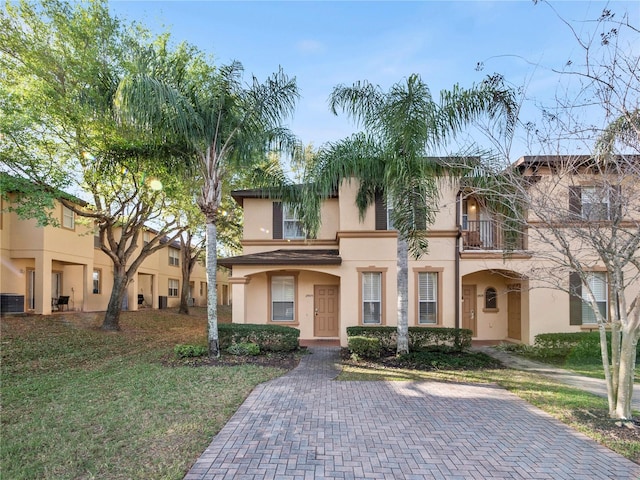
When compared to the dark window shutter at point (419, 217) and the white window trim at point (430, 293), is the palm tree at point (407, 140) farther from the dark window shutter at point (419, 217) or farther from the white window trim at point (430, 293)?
the white window trim at point (430, 293)

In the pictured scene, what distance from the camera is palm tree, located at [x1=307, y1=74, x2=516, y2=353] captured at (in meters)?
9.39

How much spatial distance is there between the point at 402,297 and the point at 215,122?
7.25 m

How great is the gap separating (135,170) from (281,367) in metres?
8.05

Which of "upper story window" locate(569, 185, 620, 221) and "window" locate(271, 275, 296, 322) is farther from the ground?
"upper story window" locate(569, 185, 620, 221)

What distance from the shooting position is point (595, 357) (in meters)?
11.1

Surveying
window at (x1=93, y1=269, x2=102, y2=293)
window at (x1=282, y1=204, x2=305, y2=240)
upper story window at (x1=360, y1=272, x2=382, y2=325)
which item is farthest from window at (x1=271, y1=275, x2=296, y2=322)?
window at (x1=93, y1=269, x2=102, y2=293)

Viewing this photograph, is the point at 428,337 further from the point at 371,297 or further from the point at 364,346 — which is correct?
the point at 371,297

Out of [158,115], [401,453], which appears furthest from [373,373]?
[158,115]

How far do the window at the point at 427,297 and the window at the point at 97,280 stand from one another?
20253mm

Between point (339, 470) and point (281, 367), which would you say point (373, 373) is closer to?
point (281, 367)

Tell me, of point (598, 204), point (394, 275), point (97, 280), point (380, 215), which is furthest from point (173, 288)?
point (598, 204)

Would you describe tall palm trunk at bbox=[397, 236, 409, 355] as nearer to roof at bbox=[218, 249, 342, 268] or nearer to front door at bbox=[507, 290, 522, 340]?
roof at bbox=[218, 249, 342, 268]

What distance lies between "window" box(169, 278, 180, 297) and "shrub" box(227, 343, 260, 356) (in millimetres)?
22503

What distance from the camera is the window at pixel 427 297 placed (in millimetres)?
12500
